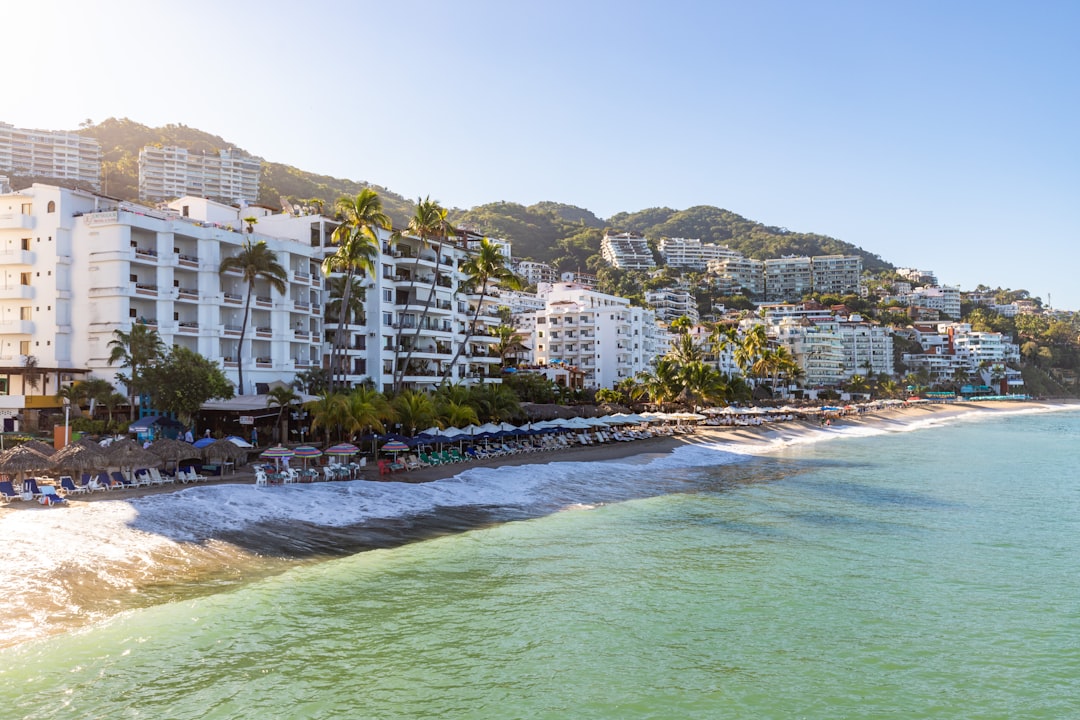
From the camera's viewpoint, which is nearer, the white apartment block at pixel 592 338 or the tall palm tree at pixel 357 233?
the tall palm tree at pixel 357 233

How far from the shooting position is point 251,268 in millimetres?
53062

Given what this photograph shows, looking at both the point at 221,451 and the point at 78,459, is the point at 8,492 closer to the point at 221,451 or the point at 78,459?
the point at 78,459

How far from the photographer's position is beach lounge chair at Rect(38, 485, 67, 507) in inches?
1119

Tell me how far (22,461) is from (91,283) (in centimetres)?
2325

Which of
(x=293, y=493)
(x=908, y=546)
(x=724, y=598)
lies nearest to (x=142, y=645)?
(x=724, y=598)

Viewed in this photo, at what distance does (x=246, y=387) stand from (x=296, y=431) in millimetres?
7464

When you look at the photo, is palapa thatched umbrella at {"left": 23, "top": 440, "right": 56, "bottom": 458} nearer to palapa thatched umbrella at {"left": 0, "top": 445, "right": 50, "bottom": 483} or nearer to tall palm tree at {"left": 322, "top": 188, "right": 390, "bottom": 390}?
palapa thatched umbrella at {"left": 0, "top": 445, "right": 50, "bottom": 483}

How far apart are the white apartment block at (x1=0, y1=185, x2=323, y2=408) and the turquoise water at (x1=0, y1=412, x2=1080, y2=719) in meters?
32.0

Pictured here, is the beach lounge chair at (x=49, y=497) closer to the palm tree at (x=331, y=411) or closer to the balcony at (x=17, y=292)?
the palm tree at (x=331, y=411)

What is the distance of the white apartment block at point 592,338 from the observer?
391 ft

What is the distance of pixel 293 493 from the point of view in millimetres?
34000

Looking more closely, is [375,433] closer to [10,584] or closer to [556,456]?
[556,456]

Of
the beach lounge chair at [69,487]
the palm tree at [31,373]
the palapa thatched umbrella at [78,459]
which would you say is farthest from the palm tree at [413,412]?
the palm tree at [31,373]

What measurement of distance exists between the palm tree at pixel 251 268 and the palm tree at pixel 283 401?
7555 millimetres
